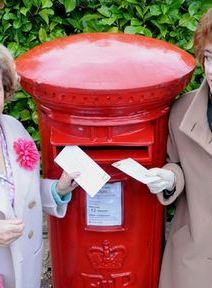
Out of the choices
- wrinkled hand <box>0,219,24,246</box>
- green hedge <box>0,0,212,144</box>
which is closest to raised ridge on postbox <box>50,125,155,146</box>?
wrinkled hand <box>0,219,24,246</box>

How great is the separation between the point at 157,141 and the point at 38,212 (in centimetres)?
56

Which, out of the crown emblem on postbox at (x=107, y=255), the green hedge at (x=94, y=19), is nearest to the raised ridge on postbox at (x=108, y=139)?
the crown emblem on postbox at (x=107, y=255)

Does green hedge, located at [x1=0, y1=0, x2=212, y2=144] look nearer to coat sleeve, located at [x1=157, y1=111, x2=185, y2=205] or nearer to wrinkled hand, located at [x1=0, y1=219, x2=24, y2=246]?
coat sleeve, located at [x1=157, y1=111, x2=185, y2=205]

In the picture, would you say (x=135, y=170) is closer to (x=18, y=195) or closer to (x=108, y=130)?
(x=108, y=130)

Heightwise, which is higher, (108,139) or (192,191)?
(108,139)

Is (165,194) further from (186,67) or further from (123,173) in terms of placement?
(186,67)

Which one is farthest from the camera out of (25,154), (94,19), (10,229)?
(94,19)

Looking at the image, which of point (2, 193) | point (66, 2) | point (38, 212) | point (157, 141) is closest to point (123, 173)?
point (157, 141)

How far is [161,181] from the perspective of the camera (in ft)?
7.70

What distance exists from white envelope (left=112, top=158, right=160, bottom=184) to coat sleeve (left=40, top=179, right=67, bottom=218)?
308 mm

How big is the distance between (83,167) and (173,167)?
15.4 inches

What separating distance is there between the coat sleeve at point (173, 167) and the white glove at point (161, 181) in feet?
0.11

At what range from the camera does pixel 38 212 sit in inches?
91.9

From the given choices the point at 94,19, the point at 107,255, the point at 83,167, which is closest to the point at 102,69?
the point at 83,167
